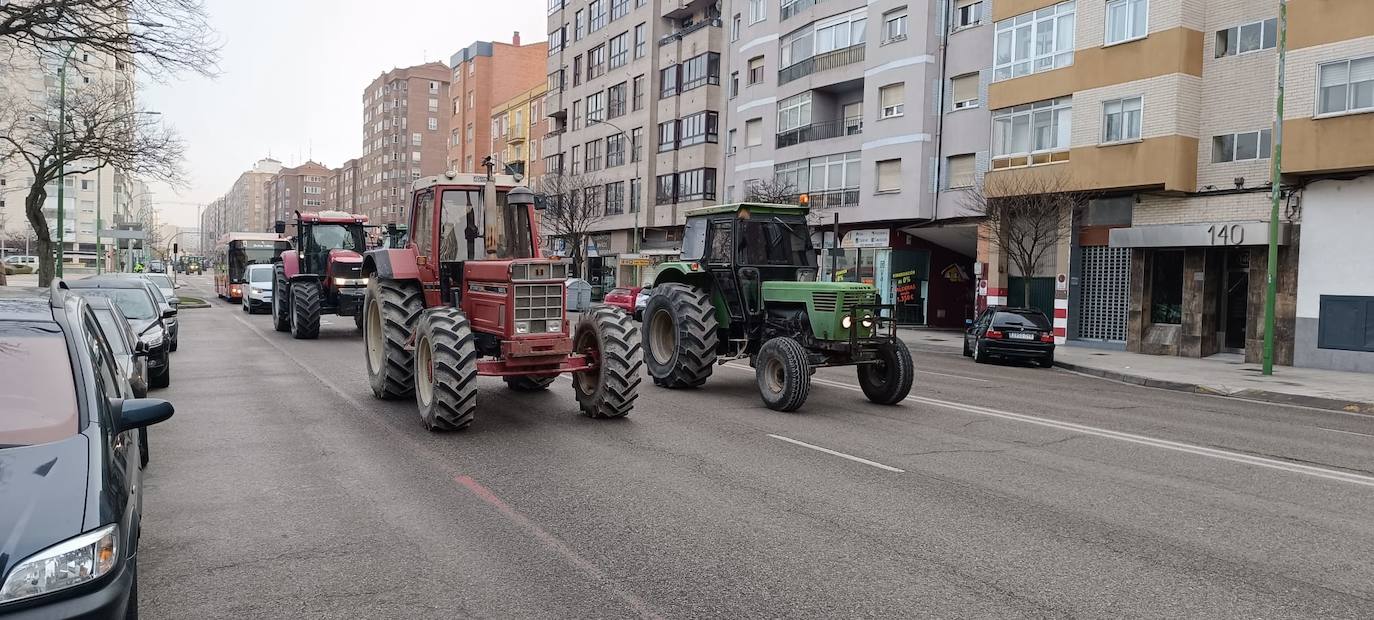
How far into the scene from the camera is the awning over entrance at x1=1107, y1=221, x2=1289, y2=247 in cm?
2086

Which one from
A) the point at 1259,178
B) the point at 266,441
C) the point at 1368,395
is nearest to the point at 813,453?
the point at 266,441

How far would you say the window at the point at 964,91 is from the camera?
2991 centimetres

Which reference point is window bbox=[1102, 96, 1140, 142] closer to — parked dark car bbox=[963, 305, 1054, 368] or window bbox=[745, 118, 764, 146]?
parked dark car bbox=[963, 305, 1054, 368]

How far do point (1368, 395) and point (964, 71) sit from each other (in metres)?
17.4

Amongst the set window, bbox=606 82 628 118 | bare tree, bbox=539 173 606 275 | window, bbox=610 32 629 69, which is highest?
window, bbox=610 32 629 69

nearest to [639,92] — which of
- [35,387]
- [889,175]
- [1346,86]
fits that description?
[889,175]

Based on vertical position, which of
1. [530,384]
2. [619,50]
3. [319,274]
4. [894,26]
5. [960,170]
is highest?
[619,50]

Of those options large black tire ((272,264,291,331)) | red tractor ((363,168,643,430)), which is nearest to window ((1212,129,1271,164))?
red tractor ((363,168,643,430))

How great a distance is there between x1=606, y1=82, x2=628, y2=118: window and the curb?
36796 mm

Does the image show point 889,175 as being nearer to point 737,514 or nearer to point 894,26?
point 894,26

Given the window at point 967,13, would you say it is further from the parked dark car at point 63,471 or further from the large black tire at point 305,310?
the parked dark car at point 63,471

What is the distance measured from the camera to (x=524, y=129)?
Answer: 218ft

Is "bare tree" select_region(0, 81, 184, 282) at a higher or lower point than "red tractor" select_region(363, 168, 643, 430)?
higher

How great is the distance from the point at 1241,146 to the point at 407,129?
101 m
